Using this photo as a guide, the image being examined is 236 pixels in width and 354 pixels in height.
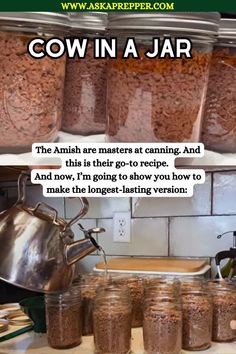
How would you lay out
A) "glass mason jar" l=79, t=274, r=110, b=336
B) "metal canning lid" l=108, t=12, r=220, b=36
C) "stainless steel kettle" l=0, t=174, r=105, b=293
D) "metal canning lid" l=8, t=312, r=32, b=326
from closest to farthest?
"metal canning lid" l=108, t=12, r=220, b=36
"stainless steel kettle" l=0, t=174, r=105, b=293
"glass mason jar" l=79, t=274, r=110, b=336
"metal canning lid" l=8, t=312, r=32, b=326

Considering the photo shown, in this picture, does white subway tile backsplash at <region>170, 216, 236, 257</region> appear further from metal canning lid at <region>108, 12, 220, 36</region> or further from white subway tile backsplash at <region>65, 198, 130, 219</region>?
metal canning lid at <region>108, 12, 220, 36</region>

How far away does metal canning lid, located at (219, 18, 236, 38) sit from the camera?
2.90 feet

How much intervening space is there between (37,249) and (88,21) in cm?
43

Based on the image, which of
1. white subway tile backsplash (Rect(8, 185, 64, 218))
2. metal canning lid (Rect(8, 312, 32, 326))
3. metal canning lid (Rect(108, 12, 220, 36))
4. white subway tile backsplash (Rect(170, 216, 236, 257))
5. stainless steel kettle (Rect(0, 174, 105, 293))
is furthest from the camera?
white subway tile backsplash (Rect(8, 185, 64, 218))

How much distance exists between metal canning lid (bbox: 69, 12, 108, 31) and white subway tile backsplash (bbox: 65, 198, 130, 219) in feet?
1.96

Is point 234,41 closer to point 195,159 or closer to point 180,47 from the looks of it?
point 180,47

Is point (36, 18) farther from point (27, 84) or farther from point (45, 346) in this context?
point (45, 346)

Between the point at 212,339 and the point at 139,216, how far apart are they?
41 cm

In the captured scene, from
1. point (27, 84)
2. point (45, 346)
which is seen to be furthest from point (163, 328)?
point (27, 84)

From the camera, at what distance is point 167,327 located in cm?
96

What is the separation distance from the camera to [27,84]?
865mm

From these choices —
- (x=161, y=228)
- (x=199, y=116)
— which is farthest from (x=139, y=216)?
(x=199, y=116)

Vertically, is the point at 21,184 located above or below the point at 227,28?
below

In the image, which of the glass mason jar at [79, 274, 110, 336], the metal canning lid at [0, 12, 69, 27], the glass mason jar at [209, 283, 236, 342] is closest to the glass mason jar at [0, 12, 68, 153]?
the metal canning lid at [0, 12, 69, 27]
